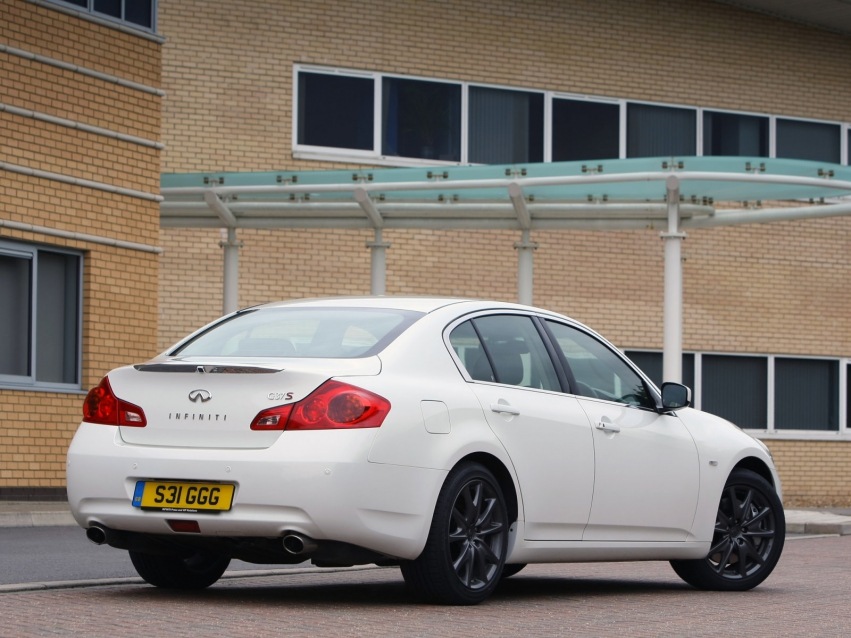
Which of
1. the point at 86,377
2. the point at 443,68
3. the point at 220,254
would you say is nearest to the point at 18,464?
the point at 86,377

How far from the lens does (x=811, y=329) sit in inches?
890

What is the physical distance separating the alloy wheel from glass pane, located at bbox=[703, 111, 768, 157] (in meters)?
16.1

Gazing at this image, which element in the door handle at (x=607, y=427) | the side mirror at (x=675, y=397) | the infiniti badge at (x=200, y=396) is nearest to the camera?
the infiniti badge at (x=200, y=396)

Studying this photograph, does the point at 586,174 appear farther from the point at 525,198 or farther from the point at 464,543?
the point at 464,543

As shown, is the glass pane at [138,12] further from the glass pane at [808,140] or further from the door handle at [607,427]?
the glass pane at [808,140]

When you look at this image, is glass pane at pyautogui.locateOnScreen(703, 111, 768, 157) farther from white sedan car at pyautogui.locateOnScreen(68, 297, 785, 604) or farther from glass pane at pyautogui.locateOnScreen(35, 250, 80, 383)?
white sedan car at pyautogui.locateOnScreen(68, 297, 785, 604)

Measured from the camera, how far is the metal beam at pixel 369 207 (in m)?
16.3

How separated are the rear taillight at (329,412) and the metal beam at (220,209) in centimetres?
1063

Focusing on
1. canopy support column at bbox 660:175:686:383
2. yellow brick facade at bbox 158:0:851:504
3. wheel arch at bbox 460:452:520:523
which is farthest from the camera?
yellow brick facade at bbox 158:0:851:504

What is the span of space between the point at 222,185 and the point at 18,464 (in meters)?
4.33

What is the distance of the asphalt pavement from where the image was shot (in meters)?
8.45

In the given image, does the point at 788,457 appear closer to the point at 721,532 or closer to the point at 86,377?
the point at 86,377

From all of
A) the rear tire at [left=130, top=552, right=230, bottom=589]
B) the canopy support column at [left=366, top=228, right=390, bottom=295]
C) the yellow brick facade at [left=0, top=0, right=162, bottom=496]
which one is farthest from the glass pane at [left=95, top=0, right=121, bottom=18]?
the rear tire at [left=130, top=552, right=230, bottom=589]

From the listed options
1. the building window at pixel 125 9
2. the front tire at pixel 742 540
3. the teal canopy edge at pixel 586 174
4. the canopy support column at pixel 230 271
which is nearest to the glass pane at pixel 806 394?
the teal canopy edge at pixel 586 174
